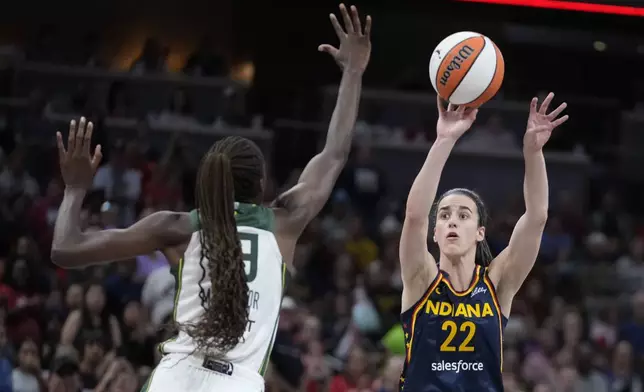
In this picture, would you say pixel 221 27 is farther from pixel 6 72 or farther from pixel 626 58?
pixel 626 58

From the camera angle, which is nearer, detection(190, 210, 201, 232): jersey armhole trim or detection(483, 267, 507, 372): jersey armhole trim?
detection(190, 210, 201, 232): jersey armhole trim

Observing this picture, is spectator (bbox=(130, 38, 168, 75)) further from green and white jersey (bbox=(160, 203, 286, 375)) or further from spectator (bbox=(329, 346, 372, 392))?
green and white jersey (bbox=(160, 203, 286, 375))

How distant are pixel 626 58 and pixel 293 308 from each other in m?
5.86

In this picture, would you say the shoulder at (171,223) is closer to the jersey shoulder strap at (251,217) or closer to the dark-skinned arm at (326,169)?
the jersey shoulder strap at (251,217)

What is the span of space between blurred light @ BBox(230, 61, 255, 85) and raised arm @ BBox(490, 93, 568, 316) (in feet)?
26.7

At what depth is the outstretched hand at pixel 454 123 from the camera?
4.52 meters

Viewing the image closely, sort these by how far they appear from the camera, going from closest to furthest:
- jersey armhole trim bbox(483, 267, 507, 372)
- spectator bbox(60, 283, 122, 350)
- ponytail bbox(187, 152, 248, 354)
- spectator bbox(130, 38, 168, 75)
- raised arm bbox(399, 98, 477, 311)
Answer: ponytail bbox(187, 152, 248, 354) → raised arm bbox(399, 98, 477, 311) → jersey armhole trim bbox(483, 267, 507, 372) → spectator bbox(60, 283, 122, 350) → spectator bbox(130, 38, 168, 75)

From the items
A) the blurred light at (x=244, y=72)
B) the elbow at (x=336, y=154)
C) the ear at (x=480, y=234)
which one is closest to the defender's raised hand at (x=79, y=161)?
the elbow at (x=336, y=154)

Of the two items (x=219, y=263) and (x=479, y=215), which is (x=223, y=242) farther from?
(x=479, y=215)

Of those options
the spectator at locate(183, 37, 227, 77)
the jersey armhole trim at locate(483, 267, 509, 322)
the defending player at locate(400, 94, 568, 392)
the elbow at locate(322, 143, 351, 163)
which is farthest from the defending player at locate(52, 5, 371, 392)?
the spectator at locate(183, 37, 227, 77)

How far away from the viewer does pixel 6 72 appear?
1168 centimetres

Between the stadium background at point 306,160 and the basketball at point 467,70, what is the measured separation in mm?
3248

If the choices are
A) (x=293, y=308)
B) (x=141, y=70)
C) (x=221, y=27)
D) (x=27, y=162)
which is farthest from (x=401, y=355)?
(x=221, y=27)

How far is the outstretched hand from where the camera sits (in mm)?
4523
